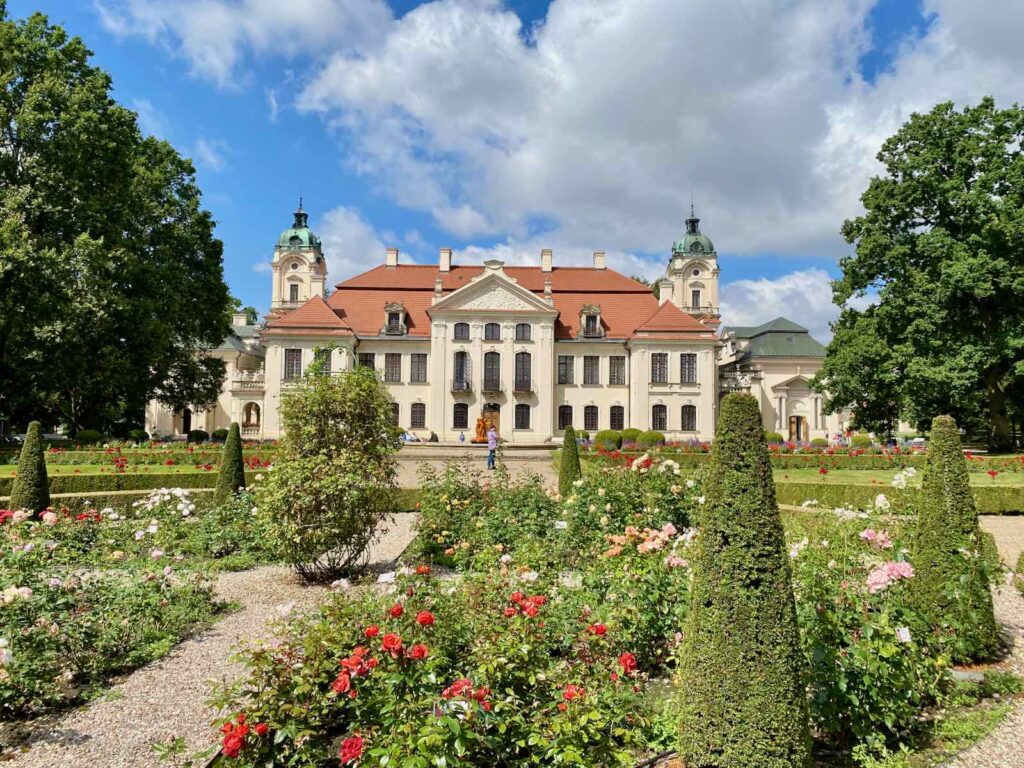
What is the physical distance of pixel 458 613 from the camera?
5.00m

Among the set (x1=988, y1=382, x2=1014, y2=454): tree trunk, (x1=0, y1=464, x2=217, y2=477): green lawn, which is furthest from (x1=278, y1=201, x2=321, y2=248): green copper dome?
(x1=988, y1=382, x2=1014, y2=454): tree trunk

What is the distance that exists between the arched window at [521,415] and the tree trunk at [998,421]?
21915mm

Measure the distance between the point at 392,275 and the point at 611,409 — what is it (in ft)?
54.5

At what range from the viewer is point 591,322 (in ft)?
128

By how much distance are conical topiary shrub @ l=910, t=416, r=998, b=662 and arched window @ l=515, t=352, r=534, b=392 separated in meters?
31.6

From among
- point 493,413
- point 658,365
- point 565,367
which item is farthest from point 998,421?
point 493,413

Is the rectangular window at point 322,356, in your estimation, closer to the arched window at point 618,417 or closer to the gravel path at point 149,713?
the gravel path at point 149,713

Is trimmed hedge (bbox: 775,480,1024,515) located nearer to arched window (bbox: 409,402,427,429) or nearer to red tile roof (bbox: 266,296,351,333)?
arched window (bbox: 409,402,427,429)

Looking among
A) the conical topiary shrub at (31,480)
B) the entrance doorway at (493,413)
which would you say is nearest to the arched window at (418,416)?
the entrance doorway at (493,413)

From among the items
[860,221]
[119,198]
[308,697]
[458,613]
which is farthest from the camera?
[860,221]

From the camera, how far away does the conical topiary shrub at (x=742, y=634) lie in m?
3.42

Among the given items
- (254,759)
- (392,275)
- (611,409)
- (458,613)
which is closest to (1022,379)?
(611,409)

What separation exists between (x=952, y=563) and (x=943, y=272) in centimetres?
2041

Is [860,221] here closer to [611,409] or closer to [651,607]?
[611,409]
